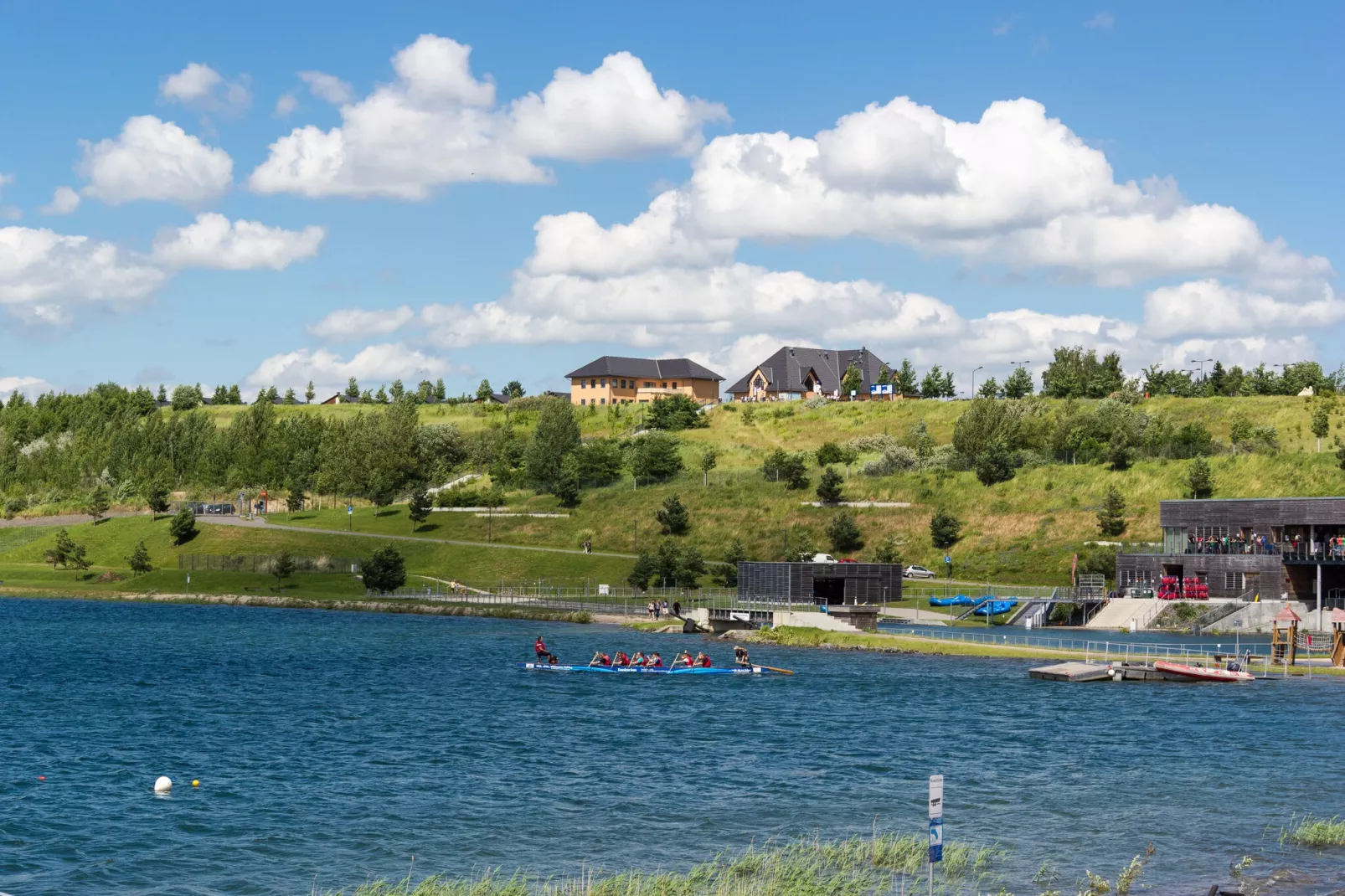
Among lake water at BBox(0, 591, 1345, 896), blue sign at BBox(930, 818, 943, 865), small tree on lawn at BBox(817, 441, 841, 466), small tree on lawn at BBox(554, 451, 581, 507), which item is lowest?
lake water at BBox(0, 591, 1345, 896)

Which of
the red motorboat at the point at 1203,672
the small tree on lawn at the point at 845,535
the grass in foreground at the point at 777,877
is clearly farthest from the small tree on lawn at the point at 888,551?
the grass in foreground at the point at 777,877

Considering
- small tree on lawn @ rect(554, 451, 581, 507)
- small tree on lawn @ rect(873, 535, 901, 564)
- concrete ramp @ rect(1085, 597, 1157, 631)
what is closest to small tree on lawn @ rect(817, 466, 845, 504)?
small tree on lawn @ rect(873, 535, 901, 564)

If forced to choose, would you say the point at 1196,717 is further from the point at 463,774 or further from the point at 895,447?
the point at 895,447

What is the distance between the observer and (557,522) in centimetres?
16550

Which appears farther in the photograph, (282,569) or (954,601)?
(282,569)

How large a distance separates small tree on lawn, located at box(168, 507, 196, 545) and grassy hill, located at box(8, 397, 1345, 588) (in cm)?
173

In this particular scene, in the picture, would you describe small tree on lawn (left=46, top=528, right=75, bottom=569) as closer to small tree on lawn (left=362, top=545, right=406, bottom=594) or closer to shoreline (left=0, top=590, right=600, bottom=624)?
shoreline (left=0, top=590, right=600, bottom=624)

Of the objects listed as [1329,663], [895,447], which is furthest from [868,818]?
[895,447]

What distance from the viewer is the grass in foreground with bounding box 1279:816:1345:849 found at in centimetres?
4056

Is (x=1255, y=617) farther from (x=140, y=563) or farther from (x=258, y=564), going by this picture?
(x=140, y=563)

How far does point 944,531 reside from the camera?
14838 centimetres

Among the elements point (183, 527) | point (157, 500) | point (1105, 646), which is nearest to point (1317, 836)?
point (1105, 646)

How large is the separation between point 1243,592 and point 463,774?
267 ft

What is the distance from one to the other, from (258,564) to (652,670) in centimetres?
8252
